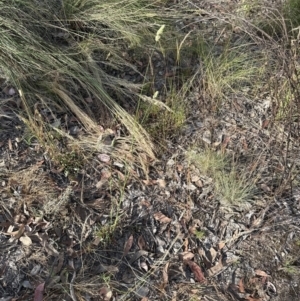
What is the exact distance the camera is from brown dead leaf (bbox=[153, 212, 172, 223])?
2.32m

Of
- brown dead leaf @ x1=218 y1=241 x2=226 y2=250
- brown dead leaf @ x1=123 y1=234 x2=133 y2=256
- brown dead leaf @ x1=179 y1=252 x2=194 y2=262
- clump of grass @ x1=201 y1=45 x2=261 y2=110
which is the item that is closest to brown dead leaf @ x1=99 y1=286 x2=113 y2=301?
brown dead leaf @ x1=123 y1=234 x2=133 y2=256

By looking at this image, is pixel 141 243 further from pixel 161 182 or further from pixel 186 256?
pixel 161 182

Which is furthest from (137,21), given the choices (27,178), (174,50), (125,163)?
(27,178)

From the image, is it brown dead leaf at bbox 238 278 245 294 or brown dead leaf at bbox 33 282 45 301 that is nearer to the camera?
brown dead leaf at bbox 33 282 45 301

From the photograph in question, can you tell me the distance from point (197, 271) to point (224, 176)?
0.51m

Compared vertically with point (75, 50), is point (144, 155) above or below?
below

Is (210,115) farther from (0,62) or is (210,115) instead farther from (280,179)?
(0,62)

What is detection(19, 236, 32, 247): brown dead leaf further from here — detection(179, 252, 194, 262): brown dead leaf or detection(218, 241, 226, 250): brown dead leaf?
detection(218, 241, 226, 250): brown dead leaf

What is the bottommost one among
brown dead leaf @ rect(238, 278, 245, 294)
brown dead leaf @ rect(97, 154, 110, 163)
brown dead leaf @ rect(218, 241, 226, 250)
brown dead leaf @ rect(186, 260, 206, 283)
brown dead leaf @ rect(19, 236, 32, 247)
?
brown dead leaf @ rect(238, 278, 245, 294)

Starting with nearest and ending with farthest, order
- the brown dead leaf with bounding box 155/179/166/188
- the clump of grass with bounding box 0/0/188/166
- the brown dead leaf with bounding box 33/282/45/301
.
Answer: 1. the brown dead leaf with bounding box 33/282/45/301
2. the brown dead leaf with bounding box 155/179/166/188
3. the clump of grass with bounding box 0/0/188/166

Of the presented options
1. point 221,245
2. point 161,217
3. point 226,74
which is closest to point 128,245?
point 161,217

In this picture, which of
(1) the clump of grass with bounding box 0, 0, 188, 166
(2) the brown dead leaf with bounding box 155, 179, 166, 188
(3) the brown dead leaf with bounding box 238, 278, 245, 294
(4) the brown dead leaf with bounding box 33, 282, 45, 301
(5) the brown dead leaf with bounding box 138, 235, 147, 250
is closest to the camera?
(4) the brown dead leaf with bounding box 33, 282, 45, 301

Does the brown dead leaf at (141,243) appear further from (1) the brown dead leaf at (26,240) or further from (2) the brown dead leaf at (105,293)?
(1) the brown dead leaf at (26,240)

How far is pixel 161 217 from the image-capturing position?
7.64ft
